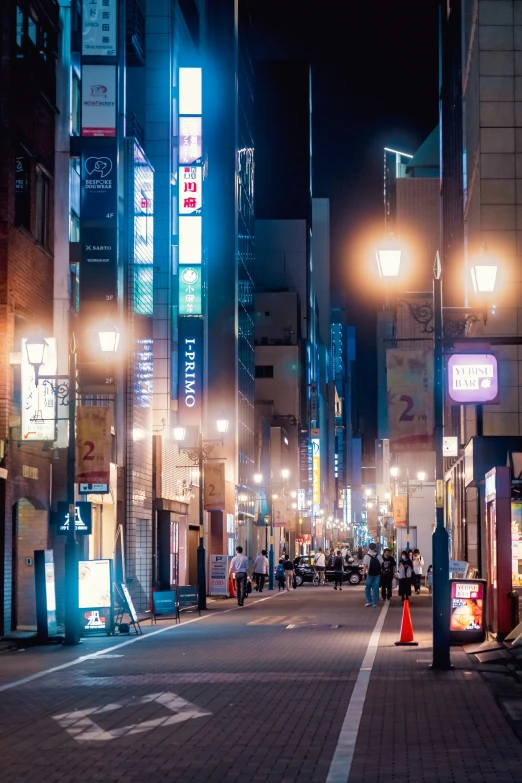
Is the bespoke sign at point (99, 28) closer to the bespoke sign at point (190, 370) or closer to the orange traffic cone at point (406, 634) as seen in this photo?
the bespoke sign at point (190, 370)

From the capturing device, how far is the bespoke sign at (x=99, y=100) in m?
39.3

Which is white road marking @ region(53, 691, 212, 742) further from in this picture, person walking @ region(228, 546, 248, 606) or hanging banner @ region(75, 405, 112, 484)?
person walking @ region(228, 546, 248, 606)

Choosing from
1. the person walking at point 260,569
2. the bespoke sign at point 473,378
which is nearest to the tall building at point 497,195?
the bespoke sign at point 473,378

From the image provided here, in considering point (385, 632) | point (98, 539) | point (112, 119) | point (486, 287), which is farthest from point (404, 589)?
point (486, 287)

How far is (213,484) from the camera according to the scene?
52406mm

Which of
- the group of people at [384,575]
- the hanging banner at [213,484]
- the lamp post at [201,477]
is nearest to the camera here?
the lamp post at [201,477]

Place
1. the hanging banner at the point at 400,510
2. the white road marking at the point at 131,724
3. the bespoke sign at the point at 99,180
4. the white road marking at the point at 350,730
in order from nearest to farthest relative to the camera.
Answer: the white road marking at the point at 350,730
the white road marking at the point at 131,724
the bespoke sign at the point at 99,180
the hanging banner at the point at 400,510

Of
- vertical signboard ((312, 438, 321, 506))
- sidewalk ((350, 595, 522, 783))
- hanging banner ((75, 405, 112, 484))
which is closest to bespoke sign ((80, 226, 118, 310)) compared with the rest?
hanging banner ((75, 405, 112, 484))

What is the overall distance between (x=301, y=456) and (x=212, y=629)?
109257 mm

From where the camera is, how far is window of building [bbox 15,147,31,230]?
106 feet

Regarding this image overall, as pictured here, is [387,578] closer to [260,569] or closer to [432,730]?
[260,569]

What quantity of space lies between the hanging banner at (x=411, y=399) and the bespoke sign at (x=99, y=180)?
558 inches

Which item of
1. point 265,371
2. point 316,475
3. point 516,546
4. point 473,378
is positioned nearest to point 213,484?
point 473,378

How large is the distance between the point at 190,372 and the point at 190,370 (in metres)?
0.08
